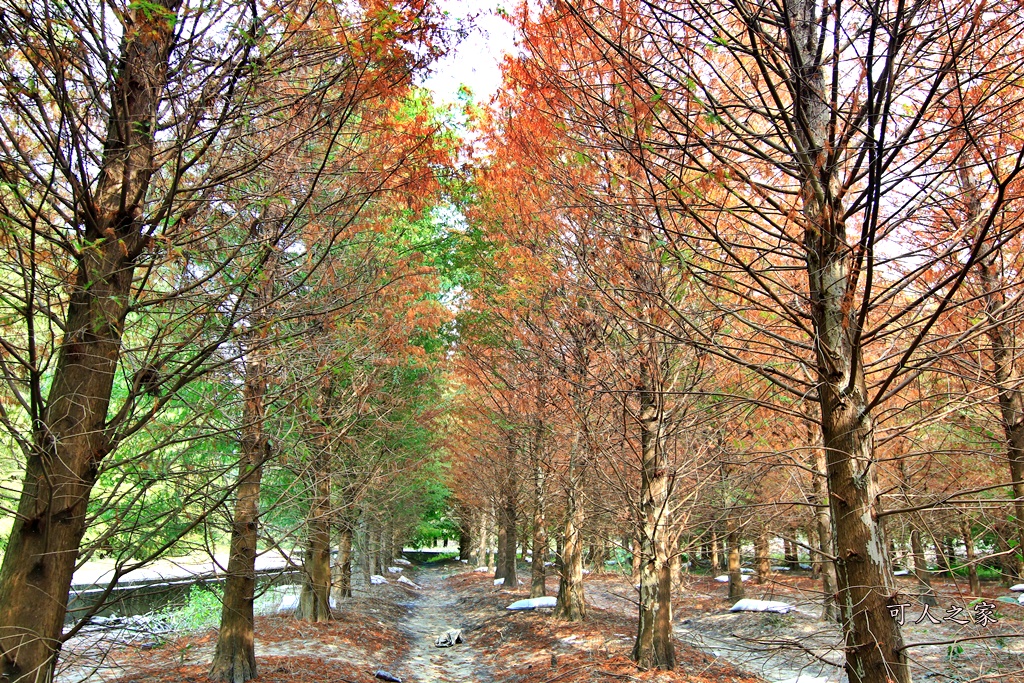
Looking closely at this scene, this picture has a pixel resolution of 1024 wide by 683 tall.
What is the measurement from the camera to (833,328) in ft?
10.0

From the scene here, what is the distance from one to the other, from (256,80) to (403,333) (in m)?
8.67

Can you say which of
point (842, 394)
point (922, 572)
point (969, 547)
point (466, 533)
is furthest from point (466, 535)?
point (842, 394)

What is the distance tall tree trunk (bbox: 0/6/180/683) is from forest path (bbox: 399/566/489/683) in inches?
347

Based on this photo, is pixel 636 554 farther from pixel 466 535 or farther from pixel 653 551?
pixel 466 535

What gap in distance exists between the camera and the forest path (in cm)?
1114

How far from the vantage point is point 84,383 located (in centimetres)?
310

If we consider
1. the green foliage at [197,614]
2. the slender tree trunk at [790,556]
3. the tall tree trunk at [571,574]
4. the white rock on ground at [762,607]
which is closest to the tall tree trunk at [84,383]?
the slender tree trunk at [790,556]

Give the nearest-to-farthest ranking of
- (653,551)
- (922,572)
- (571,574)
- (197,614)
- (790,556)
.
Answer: (922,572) < (653,551) < (571,574) < (197,614) < (790,556)

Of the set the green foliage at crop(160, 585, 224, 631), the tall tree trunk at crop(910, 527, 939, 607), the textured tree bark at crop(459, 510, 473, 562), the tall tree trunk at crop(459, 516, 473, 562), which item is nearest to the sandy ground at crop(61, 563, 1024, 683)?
the tall tree trunk at crop(910, 527, 939, 607)

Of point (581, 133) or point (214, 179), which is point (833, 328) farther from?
point (214, 179)

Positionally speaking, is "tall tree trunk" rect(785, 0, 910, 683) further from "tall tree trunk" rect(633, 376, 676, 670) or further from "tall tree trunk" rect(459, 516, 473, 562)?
"tall tree trunk" rect(459, 516, 473, 562)

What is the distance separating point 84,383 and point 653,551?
707cm

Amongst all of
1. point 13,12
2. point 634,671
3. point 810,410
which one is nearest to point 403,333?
point 634,671

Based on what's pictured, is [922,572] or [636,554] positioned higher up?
[922,572]
